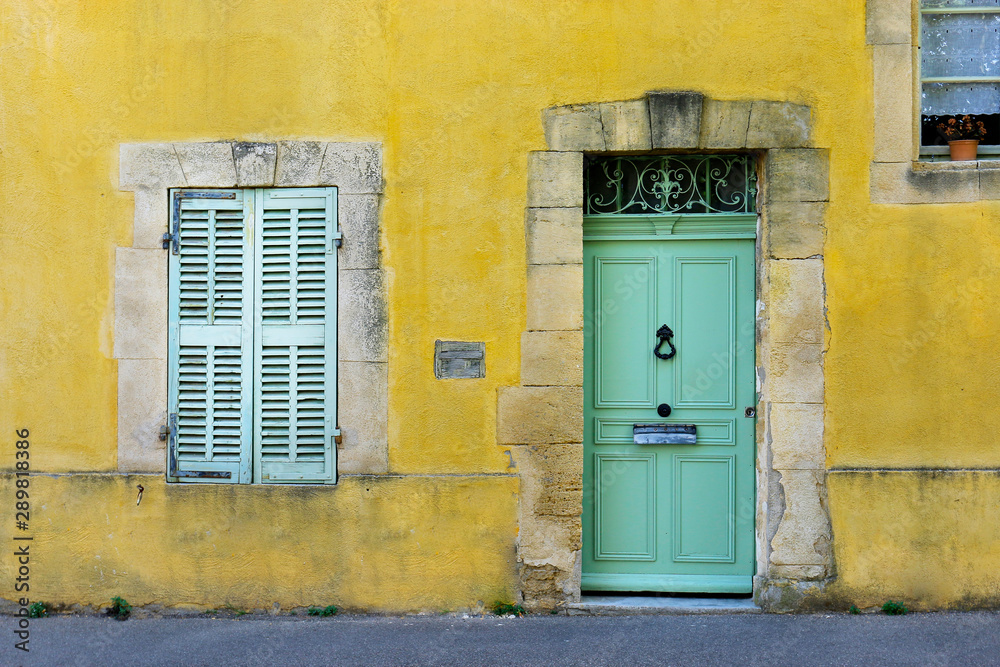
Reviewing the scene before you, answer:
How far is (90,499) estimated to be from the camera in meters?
4.79

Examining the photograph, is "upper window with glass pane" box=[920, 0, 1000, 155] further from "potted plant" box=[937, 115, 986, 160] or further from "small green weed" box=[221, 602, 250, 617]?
"small green weed" box=[221, 602, 250, 617]

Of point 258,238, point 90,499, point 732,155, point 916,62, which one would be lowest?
point 90,499

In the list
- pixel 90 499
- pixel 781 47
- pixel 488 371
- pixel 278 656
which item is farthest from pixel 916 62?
pixel 90 499

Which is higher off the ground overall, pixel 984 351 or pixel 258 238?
pixel 258 238

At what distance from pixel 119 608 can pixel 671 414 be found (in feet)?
10.9

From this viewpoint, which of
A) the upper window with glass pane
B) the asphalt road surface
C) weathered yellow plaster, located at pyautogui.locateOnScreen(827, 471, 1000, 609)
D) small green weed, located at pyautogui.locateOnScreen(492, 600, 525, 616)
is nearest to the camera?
the asphalt road surface

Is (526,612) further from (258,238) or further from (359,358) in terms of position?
(258,238)

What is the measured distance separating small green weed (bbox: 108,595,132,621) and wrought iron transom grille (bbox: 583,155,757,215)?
3444 millimetres

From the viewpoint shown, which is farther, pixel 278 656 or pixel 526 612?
pixel 526 612

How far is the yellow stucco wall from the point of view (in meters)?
4.61

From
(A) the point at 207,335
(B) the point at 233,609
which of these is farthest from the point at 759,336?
(B) the point at 233,609

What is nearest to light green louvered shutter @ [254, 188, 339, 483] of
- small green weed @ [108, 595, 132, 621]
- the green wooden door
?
small green weed @ [108, 595, 132, 621]

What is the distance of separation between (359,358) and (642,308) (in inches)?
64.9

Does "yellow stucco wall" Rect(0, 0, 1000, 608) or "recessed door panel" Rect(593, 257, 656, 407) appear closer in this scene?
"yellow stucco wall" Rect(0, 0, 1000, 608)
